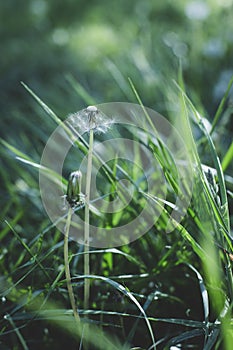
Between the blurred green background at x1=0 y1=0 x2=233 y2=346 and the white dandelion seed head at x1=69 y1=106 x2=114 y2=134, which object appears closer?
the white dandelion seed head at x1=69 y1=106 x2=114 y2=134

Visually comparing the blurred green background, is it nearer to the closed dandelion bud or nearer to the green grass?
the green grass

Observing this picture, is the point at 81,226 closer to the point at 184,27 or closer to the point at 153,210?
the point at 153,210

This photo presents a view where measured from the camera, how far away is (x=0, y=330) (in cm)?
79

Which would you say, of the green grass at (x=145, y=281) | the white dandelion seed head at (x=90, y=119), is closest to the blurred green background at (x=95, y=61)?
the green grass at (x=145, y=281)

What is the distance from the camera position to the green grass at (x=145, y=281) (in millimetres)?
724

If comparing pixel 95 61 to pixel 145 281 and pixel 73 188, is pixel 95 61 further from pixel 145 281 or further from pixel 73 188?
pixel 73 188

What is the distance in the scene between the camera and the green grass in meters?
0.72

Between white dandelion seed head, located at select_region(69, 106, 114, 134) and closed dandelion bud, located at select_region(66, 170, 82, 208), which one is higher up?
white dandelion seed head, located at select_region(69, 106, 114, 134)

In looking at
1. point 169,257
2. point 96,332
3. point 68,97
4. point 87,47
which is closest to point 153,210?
point 169,257

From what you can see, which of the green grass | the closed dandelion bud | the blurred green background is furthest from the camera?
the blurred green background

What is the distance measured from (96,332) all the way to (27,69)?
1.42 meters

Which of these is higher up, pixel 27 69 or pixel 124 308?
pixel 27 69

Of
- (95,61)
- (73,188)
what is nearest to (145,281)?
(73,188)

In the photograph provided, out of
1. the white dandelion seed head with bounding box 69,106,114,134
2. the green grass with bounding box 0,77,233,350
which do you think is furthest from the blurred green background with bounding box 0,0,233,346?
the white dandelion seed head with bounding box 69,106,114,134
